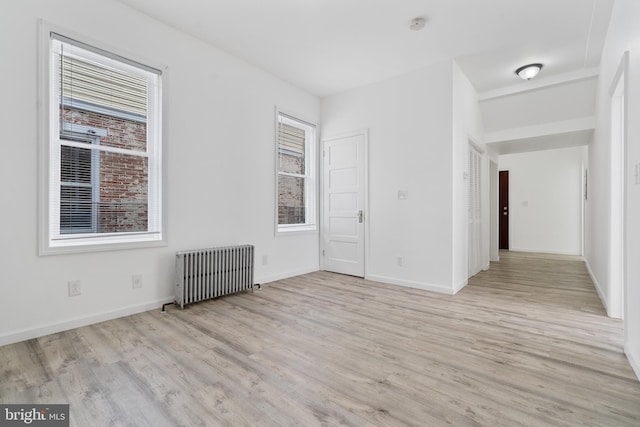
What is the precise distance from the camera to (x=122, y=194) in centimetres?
302

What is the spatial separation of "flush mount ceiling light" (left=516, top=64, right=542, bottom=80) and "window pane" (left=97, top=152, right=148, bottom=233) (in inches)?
187

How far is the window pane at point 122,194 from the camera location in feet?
9.54

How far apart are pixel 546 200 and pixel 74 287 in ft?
31.0

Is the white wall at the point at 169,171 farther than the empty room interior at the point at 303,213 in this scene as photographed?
Yes

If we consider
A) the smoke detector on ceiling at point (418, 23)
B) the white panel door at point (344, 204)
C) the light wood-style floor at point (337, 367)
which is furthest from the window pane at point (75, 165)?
the smoke detector on ceiling at point (418, 23)

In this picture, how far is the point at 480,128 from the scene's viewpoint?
16.5 feet

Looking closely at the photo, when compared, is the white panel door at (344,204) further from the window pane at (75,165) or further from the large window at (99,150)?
the window pane at (75,165)

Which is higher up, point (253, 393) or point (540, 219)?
point (540, 219)

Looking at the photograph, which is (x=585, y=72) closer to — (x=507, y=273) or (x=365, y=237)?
(x=507, y=273)

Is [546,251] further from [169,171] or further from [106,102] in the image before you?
[106,102]

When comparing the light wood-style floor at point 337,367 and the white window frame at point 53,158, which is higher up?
the white window frame at point 53,158

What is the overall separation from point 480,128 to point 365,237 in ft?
8.74

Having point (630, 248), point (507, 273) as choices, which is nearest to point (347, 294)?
point (630, 248)

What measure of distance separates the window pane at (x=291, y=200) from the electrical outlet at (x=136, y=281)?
2073 millimetres
